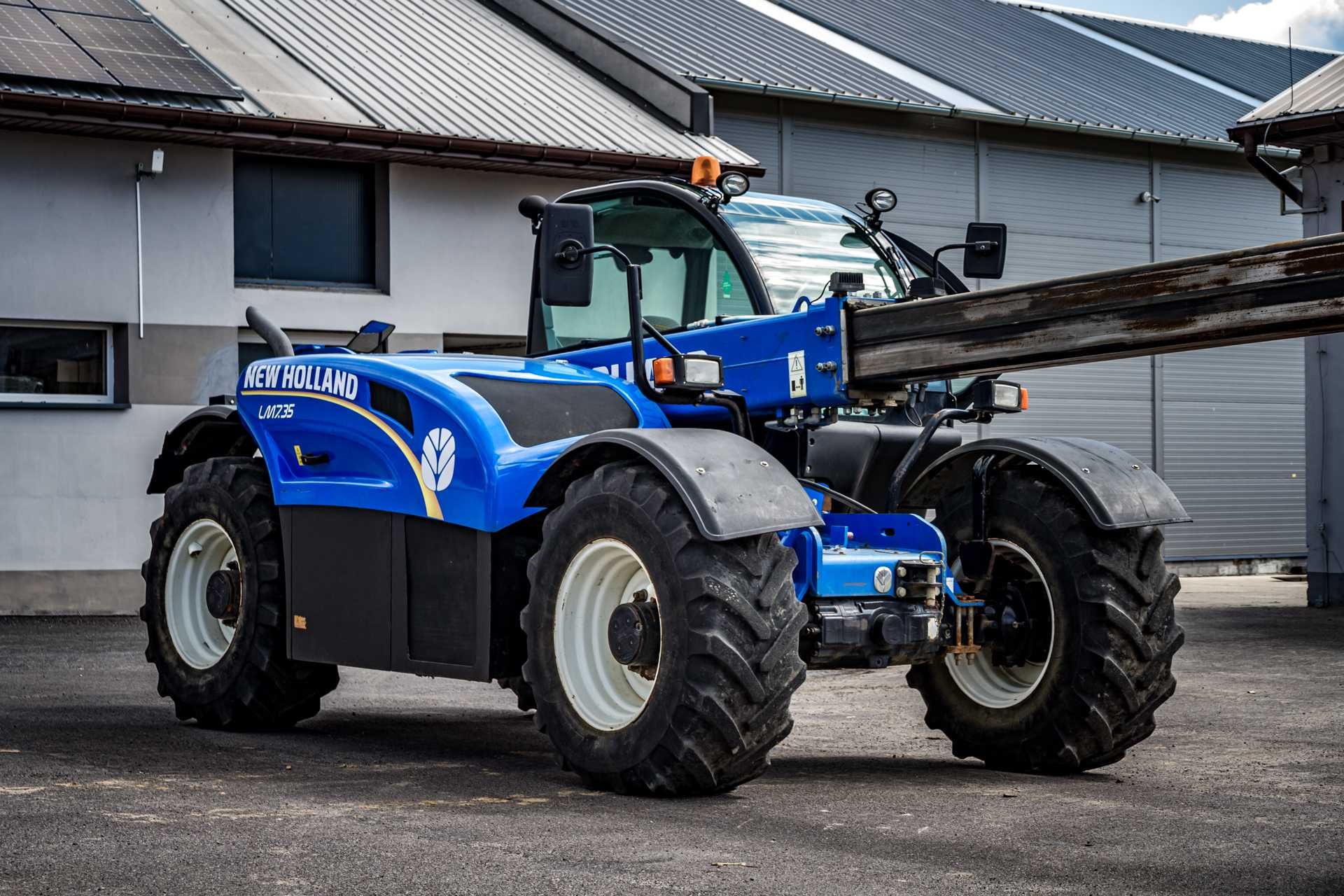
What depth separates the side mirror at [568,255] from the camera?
7668 millimetres

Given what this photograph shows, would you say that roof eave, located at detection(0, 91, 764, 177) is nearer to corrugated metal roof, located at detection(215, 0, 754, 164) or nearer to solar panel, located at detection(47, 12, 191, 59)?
corrugated metal roof, located at detection(215, 0, 754, 164)

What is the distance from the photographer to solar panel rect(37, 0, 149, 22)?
62.1ft

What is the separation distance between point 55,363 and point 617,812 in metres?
12.5

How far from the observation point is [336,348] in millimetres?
10312

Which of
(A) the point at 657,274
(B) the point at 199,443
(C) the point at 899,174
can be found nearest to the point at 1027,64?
(C) the point at 899,174

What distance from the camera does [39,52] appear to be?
17438mm

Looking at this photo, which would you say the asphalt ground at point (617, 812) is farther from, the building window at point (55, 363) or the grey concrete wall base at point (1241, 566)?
the grey concrete wall base at point (1241, 566)

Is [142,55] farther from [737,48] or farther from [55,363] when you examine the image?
[737,48]

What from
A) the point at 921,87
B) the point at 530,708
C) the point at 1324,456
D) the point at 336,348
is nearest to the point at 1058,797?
the point at 530,708

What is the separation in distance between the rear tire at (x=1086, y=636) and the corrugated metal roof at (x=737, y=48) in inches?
575

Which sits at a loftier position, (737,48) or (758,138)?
(737,48)

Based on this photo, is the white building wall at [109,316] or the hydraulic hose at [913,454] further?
the white building wall at [109,316]

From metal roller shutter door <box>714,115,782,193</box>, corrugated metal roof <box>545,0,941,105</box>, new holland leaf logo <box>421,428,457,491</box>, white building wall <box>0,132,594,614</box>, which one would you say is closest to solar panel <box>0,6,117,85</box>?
white building wall <box>0,132,594,614</box>

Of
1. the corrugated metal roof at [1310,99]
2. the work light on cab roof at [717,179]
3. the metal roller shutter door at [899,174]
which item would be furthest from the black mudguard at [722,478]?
the metal roller shutter door at [899,174]
